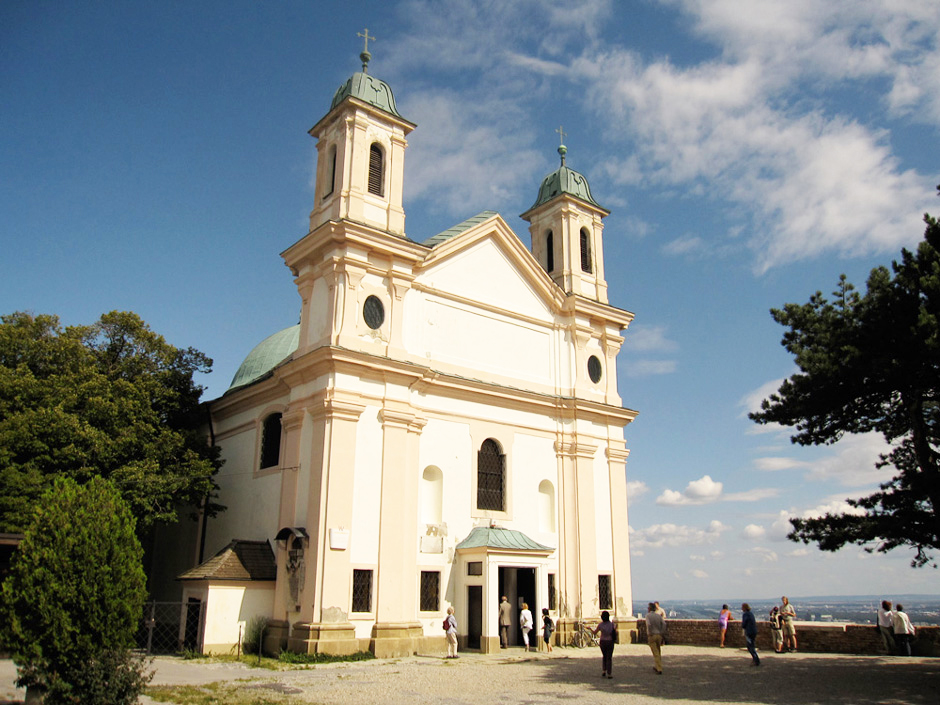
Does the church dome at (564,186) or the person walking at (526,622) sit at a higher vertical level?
the church dome at (564,186)

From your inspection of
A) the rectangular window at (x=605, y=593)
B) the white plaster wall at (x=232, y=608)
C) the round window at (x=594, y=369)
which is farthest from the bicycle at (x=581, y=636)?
the white plaster wall at (x=232, y=608)

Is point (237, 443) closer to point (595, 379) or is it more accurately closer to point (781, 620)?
point (595, 379)

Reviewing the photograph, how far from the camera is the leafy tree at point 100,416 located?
21.5 meters

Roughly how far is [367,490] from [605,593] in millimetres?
9790

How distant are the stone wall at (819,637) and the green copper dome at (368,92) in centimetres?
1935

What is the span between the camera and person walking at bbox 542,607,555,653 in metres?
22.0

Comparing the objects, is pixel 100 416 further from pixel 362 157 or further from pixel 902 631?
pixel 902 631

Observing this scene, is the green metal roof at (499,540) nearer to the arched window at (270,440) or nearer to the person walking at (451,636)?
the person walking at (451,636)

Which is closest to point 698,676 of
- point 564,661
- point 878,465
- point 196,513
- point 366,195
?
point 564,661

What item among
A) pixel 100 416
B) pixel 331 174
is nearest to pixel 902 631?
pixel 331 174

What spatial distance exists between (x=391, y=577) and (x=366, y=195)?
11.5 metres

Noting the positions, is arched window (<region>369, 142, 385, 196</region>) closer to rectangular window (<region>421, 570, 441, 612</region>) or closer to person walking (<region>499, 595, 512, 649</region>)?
rectangular window (<region>421, 570, 441, 612</region>)

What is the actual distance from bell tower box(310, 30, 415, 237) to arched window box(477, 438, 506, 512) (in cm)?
751

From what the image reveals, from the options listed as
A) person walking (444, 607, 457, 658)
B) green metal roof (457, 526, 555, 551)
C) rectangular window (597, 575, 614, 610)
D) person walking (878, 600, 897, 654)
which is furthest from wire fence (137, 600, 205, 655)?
person walking (878, 600, 897, 654)
